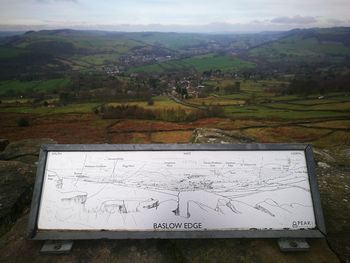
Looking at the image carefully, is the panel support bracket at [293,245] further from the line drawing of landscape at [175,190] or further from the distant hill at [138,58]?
the distant hill at [138,58]

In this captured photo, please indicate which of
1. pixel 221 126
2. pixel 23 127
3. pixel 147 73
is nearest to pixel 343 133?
pixel 221 126

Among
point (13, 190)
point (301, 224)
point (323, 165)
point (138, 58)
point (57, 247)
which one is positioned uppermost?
point (301, 224)

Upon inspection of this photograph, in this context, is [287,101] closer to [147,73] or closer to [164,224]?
[164,224]

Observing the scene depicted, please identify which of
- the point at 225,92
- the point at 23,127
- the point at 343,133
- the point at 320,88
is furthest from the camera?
the point at 225,92

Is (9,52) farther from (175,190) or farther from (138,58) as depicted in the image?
(175,190)

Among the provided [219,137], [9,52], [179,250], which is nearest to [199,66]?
[9,52]

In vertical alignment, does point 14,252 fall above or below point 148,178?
below

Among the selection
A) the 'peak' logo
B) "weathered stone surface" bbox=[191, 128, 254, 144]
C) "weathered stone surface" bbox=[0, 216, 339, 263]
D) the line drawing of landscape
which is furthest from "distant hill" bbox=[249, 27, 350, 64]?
"weathered stone surface" bbox=[0, 216, 339, 263]

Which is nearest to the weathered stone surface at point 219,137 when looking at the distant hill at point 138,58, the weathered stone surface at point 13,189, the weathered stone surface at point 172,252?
the weathered stone surface at point 172,252
